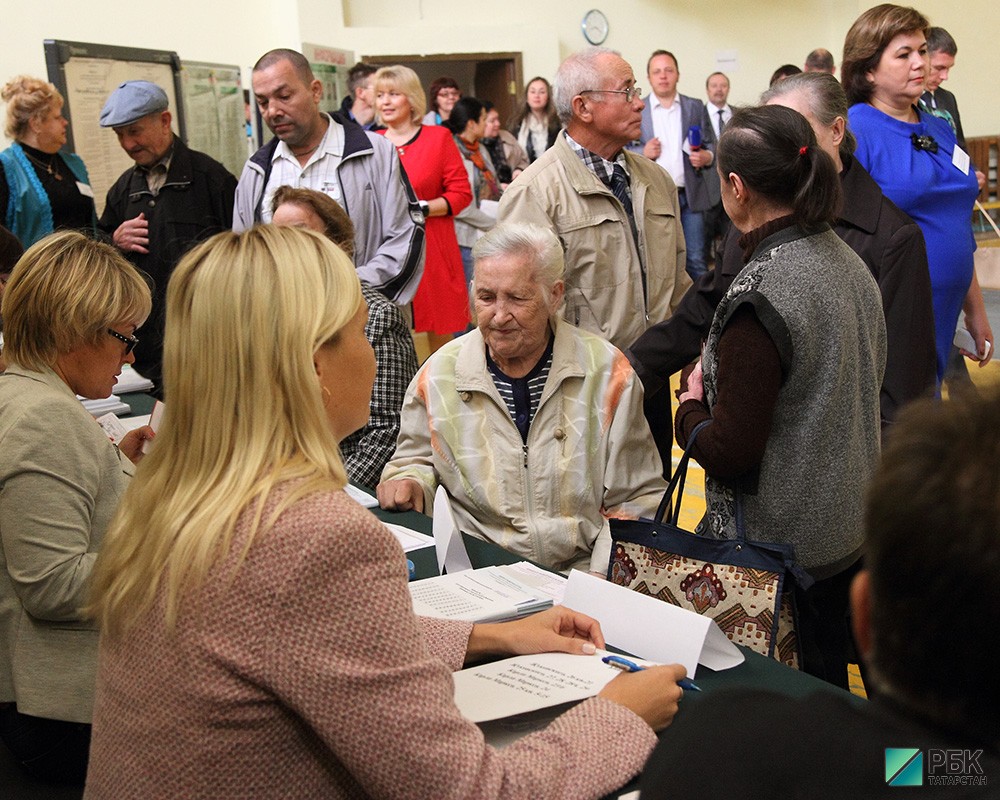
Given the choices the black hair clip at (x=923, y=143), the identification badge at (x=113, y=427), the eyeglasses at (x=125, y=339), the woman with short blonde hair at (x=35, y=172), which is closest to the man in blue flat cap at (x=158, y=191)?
the woman with short blonde hair at (x=35, y=172)

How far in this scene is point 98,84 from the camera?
6.04 meters

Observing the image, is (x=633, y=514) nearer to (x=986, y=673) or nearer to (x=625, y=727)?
(x=625, y=727)

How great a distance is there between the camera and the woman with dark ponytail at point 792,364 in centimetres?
206

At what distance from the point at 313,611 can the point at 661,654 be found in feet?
2.33

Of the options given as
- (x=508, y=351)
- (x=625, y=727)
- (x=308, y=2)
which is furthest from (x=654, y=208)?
(x=308, y=2)

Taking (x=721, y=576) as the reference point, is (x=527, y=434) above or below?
above

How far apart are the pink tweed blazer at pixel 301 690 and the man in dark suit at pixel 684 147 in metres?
6.80

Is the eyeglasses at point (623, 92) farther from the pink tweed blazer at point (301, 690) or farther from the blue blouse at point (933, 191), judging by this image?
the pink tweed blazer at point (301, 690)

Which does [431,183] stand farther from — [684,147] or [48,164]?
[684,147]

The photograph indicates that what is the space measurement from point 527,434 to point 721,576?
0.79 meters

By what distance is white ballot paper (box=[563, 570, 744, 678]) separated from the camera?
1.57m

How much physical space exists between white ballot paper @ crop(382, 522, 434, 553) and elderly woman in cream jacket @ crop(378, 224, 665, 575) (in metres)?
0.16

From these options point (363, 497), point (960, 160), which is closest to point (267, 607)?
point (363, 497)

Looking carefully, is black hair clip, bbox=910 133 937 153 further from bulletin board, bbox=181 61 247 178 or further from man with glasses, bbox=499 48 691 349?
bulletin board, bbox=181 61 247 178
